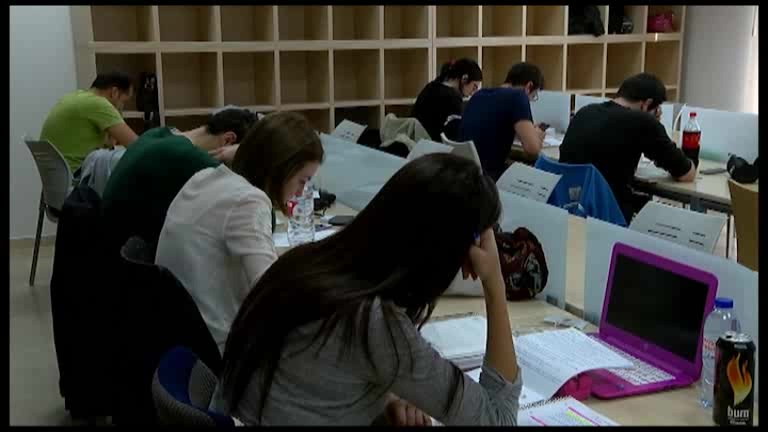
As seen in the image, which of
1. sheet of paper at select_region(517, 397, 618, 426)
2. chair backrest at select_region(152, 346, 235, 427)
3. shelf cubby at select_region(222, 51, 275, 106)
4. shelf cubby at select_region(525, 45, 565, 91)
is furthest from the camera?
shelf cubby at select_region(525, 45, 565, 91)

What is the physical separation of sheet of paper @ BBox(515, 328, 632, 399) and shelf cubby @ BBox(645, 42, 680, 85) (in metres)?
5.54

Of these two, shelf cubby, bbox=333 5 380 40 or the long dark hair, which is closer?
the long dark hair

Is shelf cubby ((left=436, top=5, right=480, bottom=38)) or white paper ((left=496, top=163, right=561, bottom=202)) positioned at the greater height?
shelf cubby ((left=436, top=5, right=480, bottom=38))

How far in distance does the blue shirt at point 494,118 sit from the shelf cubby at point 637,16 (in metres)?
2.73

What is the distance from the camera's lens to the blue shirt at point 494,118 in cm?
444

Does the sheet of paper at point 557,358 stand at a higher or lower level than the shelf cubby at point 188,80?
lower

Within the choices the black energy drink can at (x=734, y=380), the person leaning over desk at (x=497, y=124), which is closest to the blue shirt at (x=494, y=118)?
the person leaning over desk at (x=497, y=124)

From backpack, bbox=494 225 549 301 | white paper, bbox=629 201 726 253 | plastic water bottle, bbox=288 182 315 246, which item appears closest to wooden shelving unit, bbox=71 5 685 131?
plastic water bottle, bbox=288 182 315 246

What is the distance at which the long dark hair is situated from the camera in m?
1.35

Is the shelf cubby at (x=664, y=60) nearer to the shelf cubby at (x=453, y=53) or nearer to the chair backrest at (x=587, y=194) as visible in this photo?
the shelf cubby at (x=453, y=53)

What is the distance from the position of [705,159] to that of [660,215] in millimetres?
2563

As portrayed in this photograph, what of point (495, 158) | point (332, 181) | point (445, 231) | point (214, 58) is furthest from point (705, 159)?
point (445, 231)

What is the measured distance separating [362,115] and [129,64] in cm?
171

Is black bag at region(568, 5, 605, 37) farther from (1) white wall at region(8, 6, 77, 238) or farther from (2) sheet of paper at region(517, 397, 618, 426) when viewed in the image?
(2) sheet of paper at region(517, 397, 618, 426)
